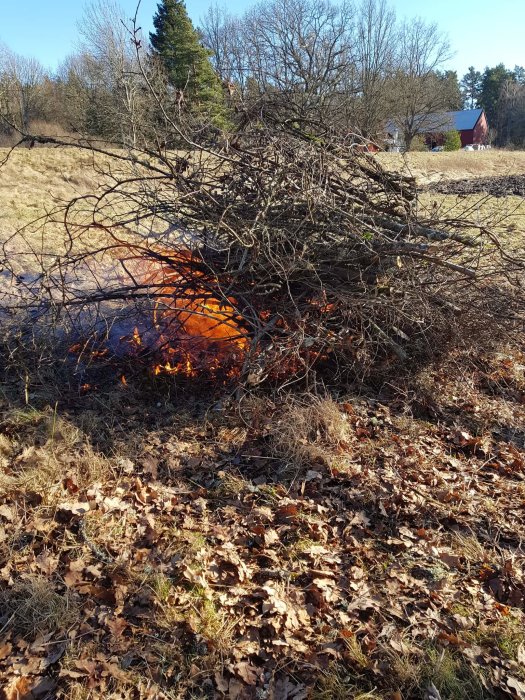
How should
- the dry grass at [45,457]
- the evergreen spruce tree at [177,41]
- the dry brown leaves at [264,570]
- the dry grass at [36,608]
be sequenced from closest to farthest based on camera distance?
1. the dry brown leaves at [264,570]
2. the dry grass at [36,608]
3. the dry grass at [45,457]
4. the evergreen spruce tree at [177,41]

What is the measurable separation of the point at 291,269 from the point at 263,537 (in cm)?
242

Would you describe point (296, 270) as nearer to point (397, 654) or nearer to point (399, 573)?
point (399, 573)

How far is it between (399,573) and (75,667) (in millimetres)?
2080

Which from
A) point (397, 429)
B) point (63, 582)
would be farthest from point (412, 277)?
point (63, 582)

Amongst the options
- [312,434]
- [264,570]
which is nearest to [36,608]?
[264,570]

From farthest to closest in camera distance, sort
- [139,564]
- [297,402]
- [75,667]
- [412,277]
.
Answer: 1. [412,277]
2. [297,402]
3. [139,564]
4. [75,667]

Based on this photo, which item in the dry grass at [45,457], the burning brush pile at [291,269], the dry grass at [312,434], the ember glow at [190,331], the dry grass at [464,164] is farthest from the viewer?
the dry grass at [464,164]

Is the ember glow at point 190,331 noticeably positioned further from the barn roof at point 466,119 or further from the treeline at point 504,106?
the barn roof at point 466,119

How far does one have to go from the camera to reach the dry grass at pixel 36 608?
2867mm

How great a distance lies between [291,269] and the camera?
15.5 feet

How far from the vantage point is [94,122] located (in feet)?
64.5

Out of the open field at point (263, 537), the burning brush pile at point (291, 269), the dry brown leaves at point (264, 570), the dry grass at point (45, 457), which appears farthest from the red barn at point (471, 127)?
the dry grass at point (45, 457)

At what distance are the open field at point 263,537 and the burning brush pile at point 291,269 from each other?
0.38m

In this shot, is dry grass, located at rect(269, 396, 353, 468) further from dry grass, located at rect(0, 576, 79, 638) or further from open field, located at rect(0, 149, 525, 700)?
dry grass, located at rect(0, 576, 79, 638)
